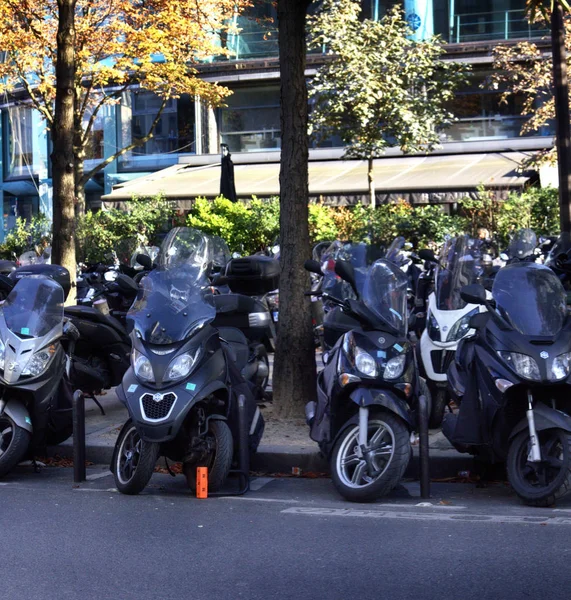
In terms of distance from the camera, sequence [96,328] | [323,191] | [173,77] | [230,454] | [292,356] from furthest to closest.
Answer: [323,191], [173,77], [96,328], [292,356], [230,454]

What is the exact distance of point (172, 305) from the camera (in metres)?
7.18

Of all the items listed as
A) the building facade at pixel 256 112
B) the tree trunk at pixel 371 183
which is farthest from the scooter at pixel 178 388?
the building facade at pixel 256 112

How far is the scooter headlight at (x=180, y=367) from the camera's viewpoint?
22.5 feet

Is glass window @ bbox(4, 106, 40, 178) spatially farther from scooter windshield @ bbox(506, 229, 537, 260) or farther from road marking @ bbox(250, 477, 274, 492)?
road marking @ bbox(250, 477, 274, 492)

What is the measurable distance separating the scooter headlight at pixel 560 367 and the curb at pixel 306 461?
1.43 metres

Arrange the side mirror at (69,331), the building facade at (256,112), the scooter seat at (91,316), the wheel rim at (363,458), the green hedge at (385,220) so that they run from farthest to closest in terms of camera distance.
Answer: the building facade at (256,112)
the green hedge at (385,220)
the scooter seat at (91,316)
the side mirror at (69,331)
the wheel rim at (363,458)

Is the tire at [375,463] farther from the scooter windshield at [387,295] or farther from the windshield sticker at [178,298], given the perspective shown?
the windshield sticker at [178,298]

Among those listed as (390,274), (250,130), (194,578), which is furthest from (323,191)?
(194,578)

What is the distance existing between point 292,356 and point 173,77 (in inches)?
628

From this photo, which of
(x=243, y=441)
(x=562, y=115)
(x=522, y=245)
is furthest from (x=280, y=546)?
(x=562, y=115)

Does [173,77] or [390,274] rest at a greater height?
[173,77]

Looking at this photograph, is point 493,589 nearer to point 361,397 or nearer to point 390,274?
point 361,397

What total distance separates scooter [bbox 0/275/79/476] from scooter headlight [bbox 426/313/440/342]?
2.91m

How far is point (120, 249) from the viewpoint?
2439cm
